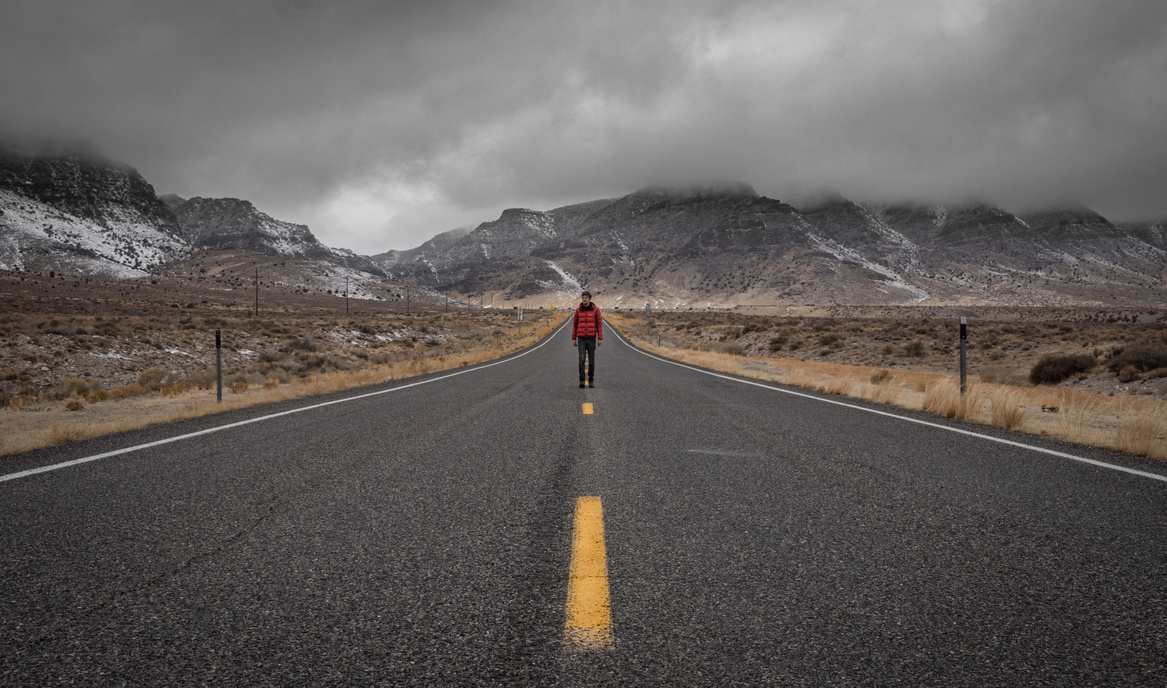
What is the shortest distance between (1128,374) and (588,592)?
22.7 metres

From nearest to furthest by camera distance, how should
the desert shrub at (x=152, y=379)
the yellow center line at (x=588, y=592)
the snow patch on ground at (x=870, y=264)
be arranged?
1. the yellow center line at (x=588, y=592)
2. the desert shrub at (x=152, y=379)
3. the snow patch on ground at (x=870, y=264)

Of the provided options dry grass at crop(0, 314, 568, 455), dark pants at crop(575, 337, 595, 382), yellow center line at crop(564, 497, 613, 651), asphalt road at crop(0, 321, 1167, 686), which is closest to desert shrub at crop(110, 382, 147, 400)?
dry grass at crop(0, 314, 568, 455)

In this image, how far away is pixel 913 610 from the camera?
2494 millimetres

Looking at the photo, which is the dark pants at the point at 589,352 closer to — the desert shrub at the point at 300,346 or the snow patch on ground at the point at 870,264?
the desert shrub at the point at 300,346

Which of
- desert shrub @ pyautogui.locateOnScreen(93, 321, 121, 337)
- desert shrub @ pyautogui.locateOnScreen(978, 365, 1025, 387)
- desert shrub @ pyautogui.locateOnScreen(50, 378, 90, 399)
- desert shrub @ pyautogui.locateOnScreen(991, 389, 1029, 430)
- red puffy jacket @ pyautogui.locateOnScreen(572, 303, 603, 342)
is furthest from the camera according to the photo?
desert shrub @ pyautogui.locateOnScreen(93, 321, 121, 337)

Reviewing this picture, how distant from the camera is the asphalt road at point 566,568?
210 cm

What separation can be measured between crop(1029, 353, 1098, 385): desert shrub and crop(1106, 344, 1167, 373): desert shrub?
66cm

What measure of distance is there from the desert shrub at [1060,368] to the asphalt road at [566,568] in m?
18.0

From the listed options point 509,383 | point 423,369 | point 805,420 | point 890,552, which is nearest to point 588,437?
point 805,420

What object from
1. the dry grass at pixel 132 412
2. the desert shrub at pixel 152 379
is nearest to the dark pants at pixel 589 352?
the dry grass at pixel 132 412

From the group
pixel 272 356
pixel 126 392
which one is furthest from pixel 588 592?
pixel 272 356

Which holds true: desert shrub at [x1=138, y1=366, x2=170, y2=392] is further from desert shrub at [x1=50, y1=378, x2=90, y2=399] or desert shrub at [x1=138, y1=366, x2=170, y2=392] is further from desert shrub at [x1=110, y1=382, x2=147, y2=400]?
desert shrub at [x1=50, y1=378, x2=90, y2=399]

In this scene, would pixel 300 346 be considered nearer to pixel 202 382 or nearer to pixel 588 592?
pixel 202 382

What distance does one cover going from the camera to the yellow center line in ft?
7.34
